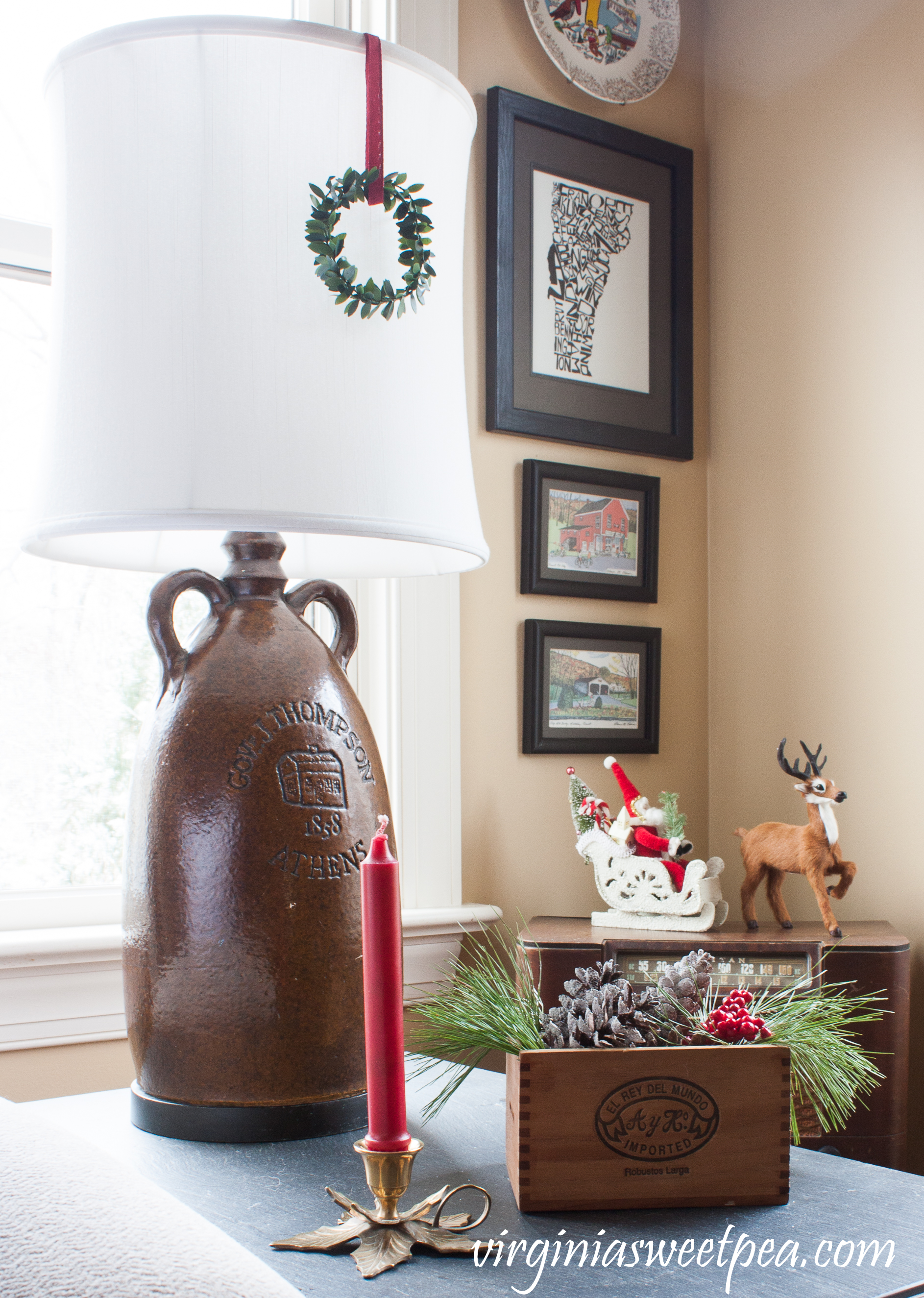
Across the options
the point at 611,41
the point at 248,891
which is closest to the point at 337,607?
the point at 248,891

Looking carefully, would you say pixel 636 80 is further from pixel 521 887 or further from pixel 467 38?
pixel 521 887

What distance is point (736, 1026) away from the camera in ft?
2.44

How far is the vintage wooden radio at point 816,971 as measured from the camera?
1207 mm

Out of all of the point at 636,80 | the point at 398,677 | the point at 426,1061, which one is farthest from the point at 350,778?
the point at 636,80

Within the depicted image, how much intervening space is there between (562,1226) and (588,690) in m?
0.97

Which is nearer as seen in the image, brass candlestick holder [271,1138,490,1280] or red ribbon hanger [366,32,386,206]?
brass candlestick holder [271,1138,490,1280]

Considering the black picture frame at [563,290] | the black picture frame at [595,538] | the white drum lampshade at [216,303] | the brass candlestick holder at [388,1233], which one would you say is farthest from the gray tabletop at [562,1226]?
the black picture frame at [563,290]

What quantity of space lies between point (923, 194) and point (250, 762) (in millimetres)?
1185

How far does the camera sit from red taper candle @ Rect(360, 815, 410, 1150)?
53 cm

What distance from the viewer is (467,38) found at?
5.07 ft

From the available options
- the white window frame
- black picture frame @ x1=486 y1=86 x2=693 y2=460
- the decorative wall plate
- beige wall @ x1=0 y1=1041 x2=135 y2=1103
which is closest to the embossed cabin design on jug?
beige wall @ x1=0 y1=1041 x2=135 y2=1103

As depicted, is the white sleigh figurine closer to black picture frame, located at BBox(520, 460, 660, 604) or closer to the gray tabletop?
black picture frame, located at BBox(520, 460, 660, 604)

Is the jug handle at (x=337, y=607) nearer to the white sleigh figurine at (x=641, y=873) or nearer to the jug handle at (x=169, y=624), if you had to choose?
the jug handle at (x=169, y=624)

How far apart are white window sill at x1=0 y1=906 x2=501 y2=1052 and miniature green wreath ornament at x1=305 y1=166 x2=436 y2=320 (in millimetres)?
702
